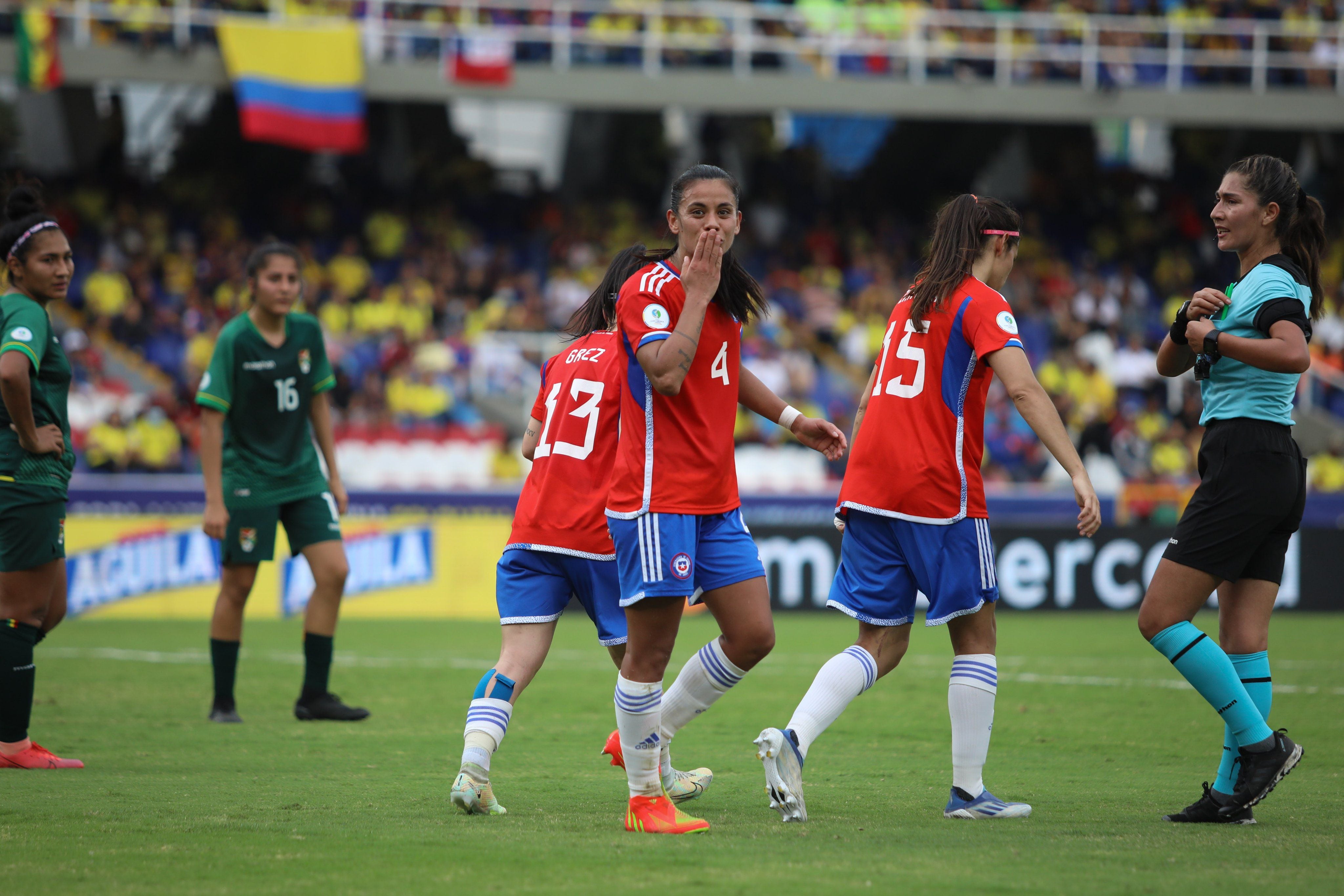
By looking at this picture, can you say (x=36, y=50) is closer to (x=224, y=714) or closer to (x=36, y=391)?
(x=224, y=714)

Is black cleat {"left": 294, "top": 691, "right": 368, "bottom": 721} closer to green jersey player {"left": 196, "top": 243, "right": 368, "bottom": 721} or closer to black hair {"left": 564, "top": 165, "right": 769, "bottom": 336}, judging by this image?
green jersey player {"left": 196, "top": 243, "right": 368, "bottom": 721}

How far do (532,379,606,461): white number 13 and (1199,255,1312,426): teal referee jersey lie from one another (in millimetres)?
2283

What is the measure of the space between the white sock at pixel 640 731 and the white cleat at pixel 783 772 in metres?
0.36

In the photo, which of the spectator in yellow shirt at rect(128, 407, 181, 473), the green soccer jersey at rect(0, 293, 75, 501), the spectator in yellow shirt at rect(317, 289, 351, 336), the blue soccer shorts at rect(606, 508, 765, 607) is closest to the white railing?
the spectator in yellow shirt at rect(317, 289, 351, 336)

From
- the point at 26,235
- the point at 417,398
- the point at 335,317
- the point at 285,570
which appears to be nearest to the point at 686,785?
the point at 26,235

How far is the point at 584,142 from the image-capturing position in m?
28.2

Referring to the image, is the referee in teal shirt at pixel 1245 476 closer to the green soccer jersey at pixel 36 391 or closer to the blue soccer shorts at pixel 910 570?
the blue soccer shorts at pixel 910 570

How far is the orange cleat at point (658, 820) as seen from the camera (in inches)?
185

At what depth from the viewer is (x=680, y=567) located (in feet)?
15.1

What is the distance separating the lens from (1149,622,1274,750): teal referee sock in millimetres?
5066

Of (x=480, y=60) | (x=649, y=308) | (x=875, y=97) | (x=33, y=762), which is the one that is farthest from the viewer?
(x=875, y=97)

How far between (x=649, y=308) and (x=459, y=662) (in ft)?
22.7

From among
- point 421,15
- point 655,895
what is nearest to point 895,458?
point 655,895

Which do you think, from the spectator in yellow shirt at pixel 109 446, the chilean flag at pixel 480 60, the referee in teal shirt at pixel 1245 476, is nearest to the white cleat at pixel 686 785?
the referee in teal shirt at pixel 1245 476
